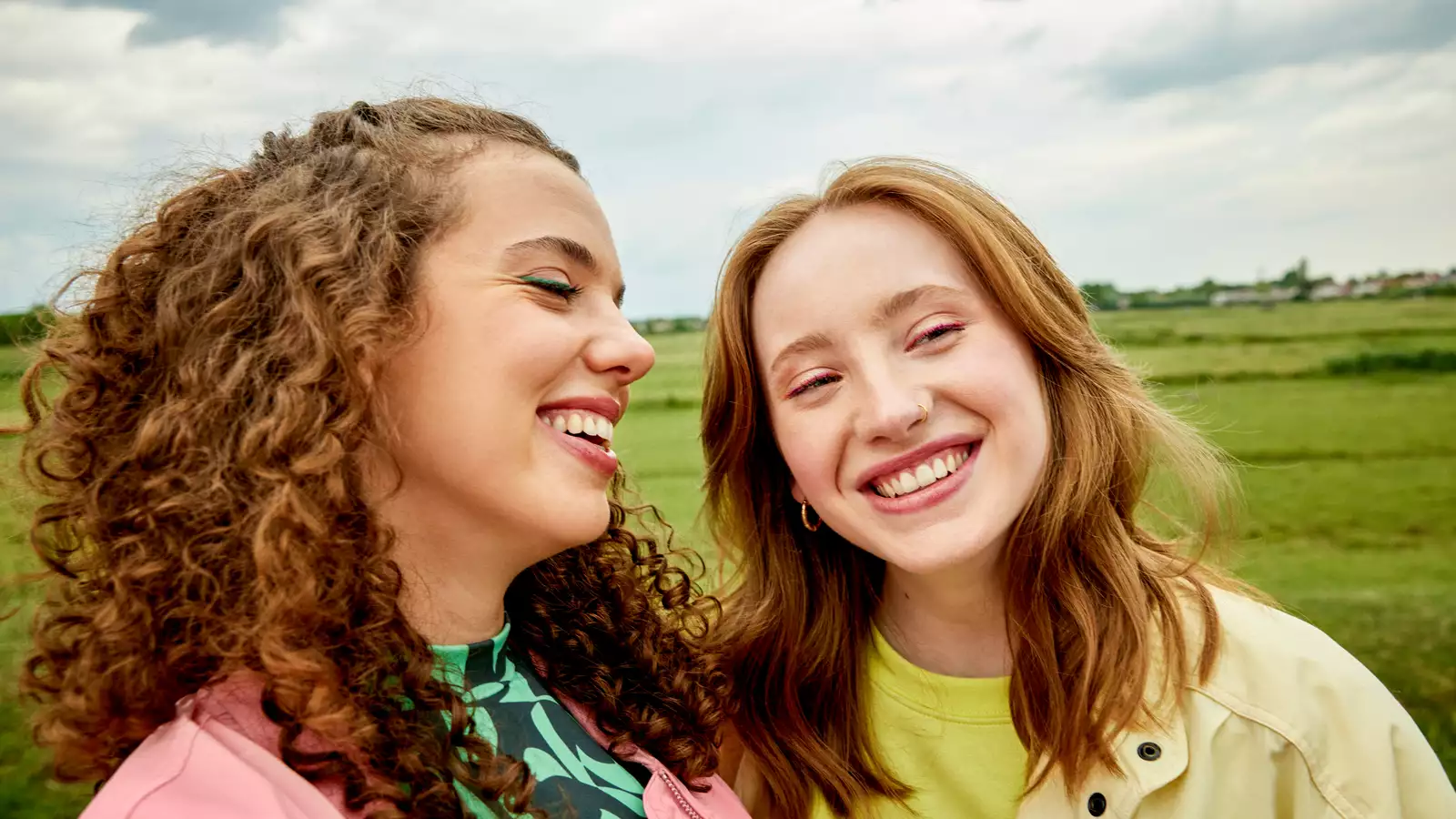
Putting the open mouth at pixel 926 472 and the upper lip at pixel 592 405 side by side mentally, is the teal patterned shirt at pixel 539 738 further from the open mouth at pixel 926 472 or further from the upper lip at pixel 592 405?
the open mouth at pixel 926 472

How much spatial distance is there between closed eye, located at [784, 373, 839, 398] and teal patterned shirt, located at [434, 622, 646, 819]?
84 centimetres

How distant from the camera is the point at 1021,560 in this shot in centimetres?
227

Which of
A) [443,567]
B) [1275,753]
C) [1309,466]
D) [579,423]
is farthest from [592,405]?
[1309,466]

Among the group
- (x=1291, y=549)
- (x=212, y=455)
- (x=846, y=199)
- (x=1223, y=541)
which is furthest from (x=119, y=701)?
(x=1291, y=549)

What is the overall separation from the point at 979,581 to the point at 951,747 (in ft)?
1.34

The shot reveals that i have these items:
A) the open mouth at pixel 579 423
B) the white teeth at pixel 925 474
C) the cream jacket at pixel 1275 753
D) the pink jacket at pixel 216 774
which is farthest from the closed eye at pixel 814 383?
the pink jacket at pixel 216 774

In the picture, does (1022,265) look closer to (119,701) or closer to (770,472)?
(770,472)

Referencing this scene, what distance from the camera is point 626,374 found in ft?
6.23

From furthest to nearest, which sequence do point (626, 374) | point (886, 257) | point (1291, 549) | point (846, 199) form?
point (1291, 549)
point (846, 199)
point (886, 257)
point (626, 374)

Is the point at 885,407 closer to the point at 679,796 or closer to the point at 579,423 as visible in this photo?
the point at 579,423

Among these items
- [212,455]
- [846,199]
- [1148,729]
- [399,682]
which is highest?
[846,199]

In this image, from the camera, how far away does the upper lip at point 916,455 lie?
78.8 inches

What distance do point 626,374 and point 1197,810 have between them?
1511 millimetres

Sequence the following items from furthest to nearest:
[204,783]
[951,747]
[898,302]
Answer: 1. [951,747]
2. [898,302]
3. [204,783]
